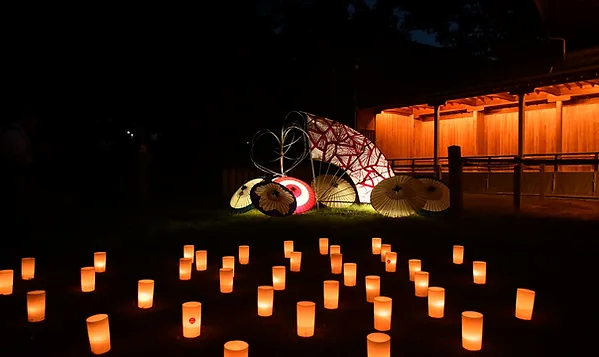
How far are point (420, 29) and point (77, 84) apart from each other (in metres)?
17.1

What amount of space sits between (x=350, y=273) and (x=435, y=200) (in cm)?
502

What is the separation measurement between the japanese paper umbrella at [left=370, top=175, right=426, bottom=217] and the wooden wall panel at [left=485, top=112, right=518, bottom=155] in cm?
816

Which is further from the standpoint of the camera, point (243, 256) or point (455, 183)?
point (455, 183)

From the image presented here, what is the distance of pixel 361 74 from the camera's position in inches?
713

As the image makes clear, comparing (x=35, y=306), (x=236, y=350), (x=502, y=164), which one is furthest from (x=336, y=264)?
(x=502, y=164)

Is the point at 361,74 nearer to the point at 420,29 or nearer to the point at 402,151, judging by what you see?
the point at 402,151

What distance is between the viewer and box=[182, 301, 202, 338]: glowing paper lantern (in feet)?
10.0

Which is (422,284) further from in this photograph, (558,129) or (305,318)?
(558,129)

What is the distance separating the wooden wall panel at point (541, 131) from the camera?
14695mm

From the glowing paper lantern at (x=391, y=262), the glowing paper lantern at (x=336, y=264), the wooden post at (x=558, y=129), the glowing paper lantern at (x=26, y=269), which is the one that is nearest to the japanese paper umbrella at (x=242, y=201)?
the glowing paper lantern at (x=336, y=264)

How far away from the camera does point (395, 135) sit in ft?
59.0

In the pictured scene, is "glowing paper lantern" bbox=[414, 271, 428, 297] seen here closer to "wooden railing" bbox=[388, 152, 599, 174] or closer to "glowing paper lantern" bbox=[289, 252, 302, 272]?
"glowing paper lantern" bbox=[289, 252, 302, 272]

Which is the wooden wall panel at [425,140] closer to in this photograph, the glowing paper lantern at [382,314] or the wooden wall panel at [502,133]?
the wooden wall panel at [502,133]

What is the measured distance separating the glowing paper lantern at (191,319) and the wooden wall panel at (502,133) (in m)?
14.6
